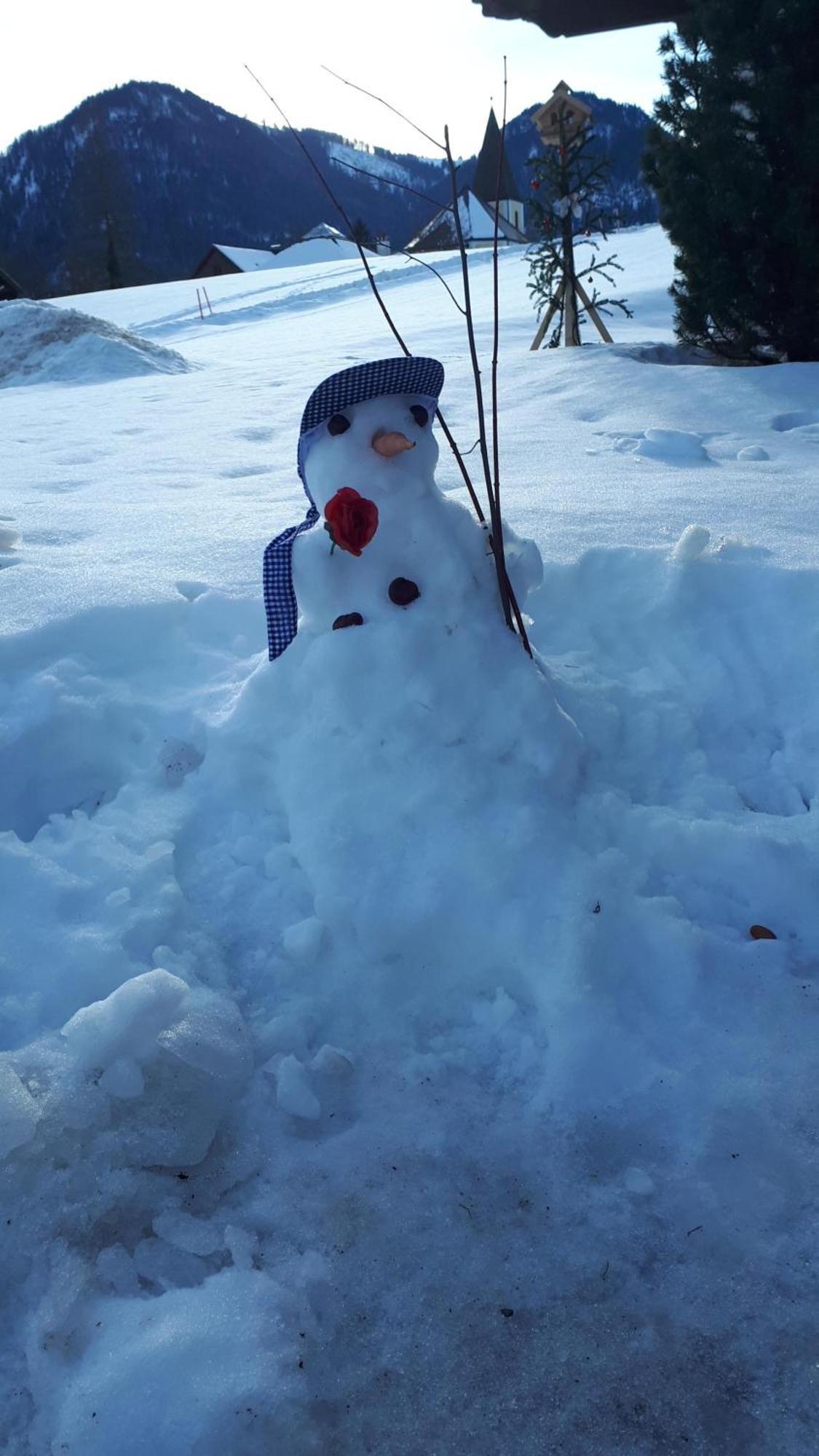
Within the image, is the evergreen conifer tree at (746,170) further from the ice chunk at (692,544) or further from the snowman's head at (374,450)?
the snowman's head at (374,450)

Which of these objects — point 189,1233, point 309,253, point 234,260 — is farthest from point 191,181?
point 189,1233

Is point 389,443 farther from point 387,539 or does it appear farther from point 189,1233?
point 189,1233

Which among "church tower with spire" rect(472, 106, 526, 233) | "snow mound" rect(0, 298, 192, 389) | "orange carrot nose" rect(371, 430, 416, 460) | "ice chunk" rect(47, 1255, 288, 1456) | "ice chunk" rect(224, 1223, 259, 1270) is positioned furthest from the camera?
"church tower with spire" rect(472, 106, 526, 233)

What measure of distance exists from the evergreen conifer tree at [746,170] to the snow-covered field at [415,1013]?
3040mm

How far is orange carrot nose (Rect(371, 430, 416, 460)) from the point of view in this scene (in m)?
1.79

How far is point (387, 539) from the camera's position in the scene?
1.84 meters

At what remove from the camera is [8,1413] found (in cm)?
107

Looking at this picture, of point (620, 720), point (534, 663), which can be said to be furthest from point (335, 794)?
point (620, 720)

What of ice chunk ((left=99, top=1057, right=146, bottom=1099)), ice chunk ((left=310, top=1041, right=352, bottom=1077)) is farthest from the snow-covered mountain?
ice chunk ((left=99, top=1057, right=146, bottom=1099))

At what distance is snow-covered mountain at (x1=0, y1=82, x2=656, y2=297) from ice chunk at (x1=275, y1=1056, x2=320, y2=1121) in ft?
196

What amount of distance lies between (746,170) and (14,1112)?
5.49 meters

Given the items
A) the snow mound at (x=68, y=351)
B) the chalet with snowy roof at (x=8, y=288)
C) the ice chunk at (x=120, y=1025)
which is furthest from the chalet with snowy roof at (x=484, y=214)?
the ice chunk at (x=120, y=1025)

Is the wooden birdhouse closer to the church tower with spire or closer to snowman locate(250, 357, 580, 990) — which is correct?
snowman locate(250, 357, 580, 990)

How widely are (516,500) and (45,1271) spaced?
258cm
